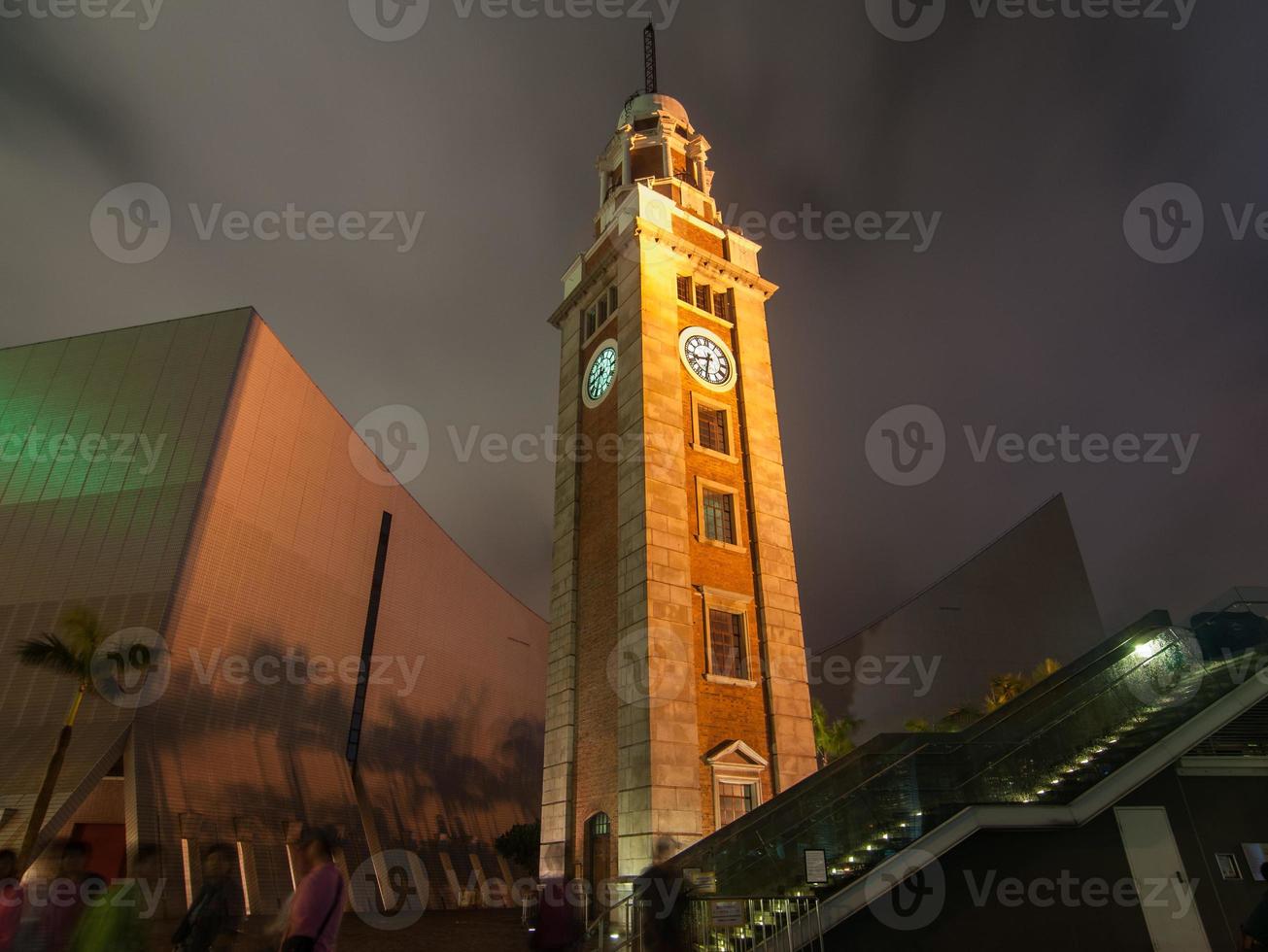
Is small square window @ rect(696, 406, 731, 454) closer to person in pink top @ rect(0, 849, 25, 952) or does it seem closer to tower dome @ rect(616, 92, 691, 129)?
tower dome @ rect(616, 92, 691, 129)

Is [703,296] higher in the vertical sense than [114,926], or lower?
higher

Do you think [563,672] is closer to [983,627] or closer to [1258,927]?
[1258,927]

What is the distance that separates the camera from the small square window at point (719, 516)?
60.1 ft

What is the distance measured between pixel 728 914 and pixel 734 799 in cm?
759

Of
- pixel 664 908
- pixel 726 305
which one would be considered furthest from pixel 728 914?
pixel 726 305

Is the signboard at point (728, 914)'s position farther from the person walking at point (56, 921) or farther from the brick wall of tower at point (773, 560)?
the brick wall of tower at point (773, 560)

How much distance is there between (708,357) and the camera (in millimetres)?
20641

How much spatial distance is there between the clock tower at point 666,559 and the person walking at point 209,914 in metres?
9.75

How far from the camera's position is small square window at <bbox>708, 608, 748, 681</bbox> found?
1664 centimetres

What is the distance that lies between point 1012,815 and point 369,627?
31.8m

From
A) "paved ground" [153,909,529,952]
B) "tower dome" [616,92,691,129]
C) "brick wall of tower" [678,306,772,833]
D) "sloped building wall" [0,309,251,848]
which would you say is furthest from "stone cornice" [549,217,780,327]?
"paved ground" [153,909,529,952]

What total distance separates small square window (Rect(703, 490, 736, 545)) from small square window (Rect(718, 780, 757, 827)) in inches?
215

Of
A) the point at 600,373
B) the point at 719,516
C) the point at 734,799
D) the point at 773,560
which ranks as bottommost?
the point at 734,799

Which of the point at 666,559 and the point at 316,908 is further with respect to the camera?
the point at 666,559
